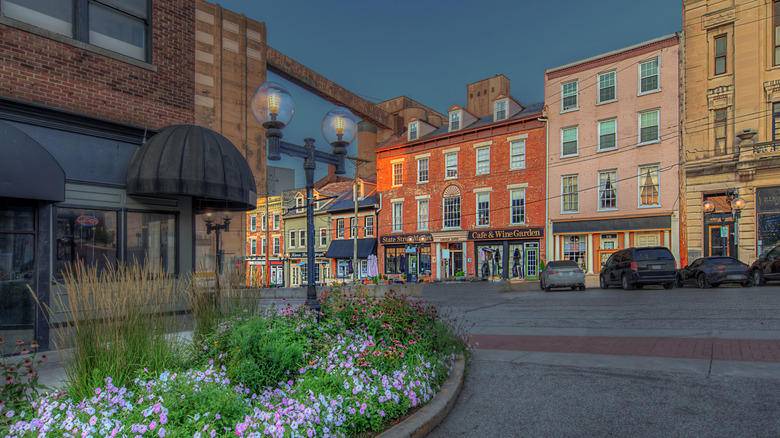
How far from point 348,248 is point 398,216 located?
17.6ft

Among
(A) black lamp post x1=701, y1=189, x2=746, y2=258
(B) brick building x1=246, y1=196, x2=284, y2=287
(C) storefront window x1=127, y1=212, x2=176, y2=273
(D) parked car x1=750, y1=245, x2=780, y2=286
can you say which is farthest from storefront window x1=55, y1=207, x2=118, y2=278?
(B) brick building x1=246, y1=196, x2=284, y2=287

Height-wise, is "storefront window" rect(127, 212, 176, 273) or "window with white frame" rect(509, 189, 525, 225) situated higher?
"window with white frame" rect(509, 189, 525, 225)

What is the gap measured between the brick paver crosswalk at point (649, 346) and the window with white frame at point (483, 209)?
75.6 feet

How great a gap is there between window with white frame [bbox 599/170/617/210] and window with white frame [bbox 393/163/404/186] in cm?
1500

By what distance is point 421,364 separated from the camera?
17.3 ft

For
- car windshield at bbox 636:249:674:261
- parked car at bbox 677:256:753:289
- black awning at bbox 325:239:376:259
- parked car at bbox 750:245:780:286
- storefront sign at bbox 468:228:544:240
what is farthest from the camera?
black awning at bbox 325:239:376:259

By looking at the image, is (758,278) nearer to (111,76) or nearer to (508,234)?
(508,234)

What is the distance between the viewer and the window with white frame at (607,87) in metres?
27.5

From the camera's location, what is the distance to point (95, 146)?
329 inches

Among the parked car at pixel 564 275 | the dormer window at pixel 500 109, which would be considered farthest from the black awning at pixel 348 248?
the parked car at pixel 564 275

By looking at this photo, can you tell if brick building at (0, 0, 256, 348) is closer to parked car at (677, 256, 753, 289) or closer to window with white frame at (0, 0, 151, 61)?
window with white frame at (0, 0, 151, 61)

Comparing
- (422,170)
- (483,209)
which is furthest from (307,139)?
(422,170)

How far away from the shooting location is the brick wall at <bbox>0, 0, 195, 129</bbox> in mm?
7426

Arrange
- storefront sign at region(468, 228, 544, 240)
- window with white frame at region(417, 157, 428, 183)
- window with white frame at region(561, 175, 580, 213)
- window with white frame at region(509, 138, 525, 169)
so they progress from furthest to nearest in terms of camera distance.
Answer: window with white frame at region(417, 157, 428, 183) < window with white frame at region(509, 138, 525, 169) < storefront sign at region(468, 228, 544, 240) < window with white frame at region(561, 175, 580, 213)
